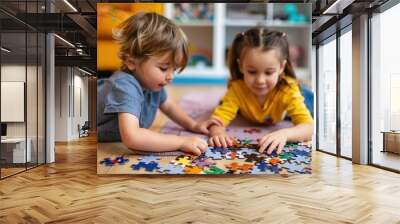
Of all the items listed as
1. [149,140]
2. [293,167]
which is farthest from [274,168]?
[149,140]

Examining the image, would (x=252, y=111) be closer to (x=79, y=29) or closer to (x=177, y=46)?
(x=177, y=46)

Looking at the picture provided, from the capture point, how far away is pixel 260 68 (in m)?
5.45

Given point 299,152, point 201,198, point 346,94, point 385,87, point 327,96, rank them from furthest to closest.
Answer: point 327,96
point 346,94
point 385,87
point 299,152
point 201,198

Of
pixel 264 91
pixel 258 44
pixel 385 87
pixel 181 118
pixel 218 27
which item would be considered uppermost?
pixel 218 27

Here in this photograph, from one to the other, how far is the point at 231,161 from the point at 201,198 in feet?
4.31

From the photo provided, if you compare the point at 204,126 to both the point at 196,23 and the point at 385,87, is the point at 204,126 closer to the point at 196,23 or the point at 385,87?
the point at 196,23

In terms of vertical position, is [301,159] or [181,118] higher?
[181,118]

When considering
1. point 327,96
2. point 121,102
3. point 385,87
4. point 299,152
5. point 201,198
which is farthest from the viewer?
point 327,96

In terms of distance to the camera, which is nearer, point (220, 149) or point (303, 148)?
point (220, 149)

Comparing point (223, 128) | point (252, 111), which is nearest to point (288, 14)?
point (252, 111)

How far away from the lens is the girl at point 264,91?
17.9 feet

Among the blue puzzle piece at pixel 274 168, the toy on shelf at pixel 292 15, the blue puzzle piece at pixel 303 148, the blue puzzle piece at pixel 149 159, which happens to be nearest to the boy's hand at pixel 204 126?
the blue puzzle piece at pixel 149 159

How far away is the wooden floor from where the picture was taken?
12.0 feet

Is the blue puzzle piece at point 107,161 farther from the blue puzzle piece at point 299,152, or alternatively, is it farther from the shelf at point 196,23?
the blue puzzle piece at point 299,152
